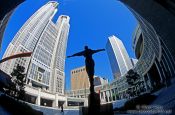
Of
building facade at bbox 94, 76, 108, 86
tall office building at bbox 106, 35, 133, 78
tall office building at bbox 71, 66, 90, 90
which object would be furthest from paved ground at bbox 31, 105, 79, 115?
tall office building at bbox 106, 35, 133, 78

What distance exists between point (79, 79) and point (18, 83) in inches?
149

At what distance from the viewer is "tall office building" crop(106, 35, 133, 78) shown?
1227 cm

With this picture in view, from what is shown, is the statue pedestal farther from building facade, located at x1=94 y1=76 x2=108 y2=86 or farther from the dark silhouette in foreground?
building facade, located at x1=94 y1=76 x2=108 y2=86

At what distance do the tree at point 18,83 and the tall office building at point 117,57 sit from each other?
199 inches

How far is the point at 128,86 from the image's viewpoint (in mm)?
11359

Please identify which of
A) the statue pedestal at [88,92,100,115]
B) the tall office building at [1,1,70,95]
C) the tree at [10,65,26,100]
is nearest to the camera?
the statue pedestal at [88,92,100,115]

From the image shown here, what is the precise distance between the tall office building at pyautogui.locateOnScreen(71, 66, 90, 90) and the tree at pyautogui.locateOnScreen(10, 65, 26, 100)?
3.00 metres

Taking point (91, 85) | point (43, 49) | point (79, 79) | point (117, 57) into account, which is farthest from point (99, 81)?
point (43, 49)

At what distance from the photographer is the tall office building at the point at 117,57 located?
1227 centimetres

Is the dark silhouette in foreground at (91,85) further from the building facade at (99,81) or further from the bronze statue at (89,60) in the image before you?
the building facade at (99,81)

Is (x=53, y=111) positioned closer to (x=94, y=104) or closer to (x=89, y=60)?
(x=94, y=104)

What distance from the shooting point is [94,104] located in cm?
970

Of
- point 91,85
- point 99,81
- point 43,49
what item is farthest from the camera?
point 43,49

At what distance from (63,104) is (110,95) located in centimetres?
247
